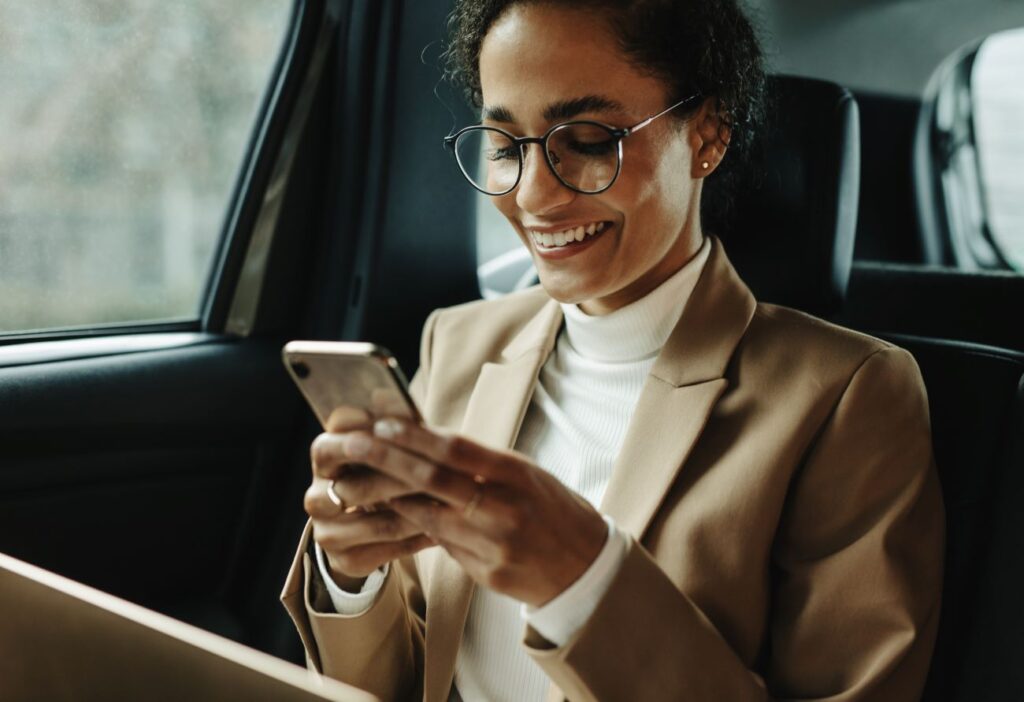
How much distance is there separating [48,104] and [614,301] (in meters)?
0.99

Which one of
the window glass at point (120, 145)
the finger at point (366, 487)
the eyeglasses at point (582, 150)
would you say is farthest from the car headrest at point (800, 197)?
the window glass at point (120, 145)

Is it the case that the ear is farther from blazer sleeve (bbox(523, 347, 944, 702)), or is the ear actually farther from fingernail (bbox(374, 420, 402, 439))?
fingernail (bbox(374, 420, 402, 439))

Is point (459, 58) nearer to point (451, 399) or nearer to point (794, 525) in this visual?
point (451, 399)

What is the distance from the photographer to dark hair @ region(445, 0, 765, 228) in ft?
3.90

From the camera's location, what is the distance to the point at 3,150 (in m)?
1.62

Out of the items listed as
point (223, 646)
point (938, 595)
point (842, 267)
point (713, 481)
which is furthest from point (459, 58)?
point (223, 646)

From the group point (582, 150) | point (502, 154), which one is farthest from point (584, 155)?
point (502, 154)

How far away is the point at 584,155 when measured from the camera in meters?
1.18

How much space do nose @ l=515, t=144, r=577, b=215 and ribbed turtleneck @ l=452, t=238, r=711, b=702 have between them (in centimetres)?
18

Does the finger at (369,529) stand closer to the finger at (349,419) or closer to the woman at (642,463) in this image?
the woman at (642,463)

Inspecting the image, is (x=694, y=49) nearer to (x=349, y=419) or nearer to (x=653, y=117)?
(x=653, y=117)

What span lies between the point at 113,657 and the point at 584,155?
77 centimetres

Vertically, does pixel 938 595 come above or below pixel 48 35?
below

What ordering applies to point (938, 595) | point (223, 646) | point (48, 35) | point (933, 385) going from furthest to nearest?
point (48, 35), point (933, 385), point (938, 595), point (223, 646)
